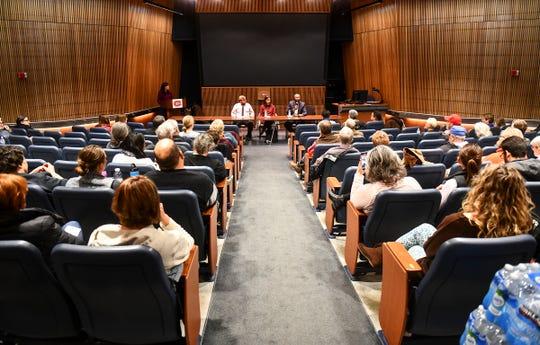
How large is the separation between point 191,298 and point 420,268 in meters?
1.33

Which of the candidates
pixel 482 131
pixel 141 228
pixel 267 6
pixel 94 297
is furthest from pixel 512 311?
pixel 267 6

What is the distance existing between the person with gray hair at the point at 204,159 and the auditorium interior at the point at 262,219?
0.8 inches

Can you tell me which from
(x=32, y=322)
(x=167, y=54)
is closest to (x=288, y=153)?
(x=167, y=54)

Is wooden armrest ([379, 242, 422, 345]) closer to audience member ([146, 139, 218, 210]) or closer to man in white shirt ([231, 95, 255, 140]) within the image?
audience member ([146, 139, 218, 210])

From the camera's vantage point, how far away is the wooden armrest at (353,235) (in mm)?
3727

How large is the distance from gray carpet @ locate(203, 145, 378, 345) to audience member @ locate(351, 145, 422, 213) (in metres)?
0.74

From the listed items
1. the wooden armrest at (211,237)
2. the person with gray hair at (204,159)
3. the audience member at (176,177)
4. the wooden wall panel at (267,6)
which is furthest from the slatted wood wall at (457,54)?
the audience member at (176,177)

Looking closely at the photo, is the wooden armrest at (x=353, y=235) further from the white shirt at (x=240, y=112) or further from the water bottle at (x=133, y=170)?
the white shirt at (x=240, y=112)

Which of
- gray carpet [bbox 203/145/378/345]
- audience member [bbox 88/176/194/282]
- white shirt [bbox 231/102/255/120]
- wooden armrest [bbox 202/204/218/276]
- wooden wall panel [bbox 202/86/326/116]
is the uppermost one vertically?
wooden wall panel [bbox 202/86/326/116]

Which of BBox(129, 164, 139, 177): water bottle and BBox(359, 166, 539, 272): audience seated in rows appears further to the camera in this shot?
BBox(129, 164, 139, 177): water bottle

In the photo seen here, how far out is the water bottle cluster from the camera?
4.25ft

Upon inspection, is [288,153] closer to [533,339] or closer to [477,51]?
[477,51]

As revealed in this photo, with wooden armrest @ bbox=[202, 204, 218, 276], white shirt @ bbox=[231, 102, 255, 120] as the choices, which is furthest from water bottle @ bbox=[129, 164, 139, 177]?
white shirt @ bbox=[231, 102, 255, 120]

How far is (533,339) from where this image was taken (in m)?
1.29
